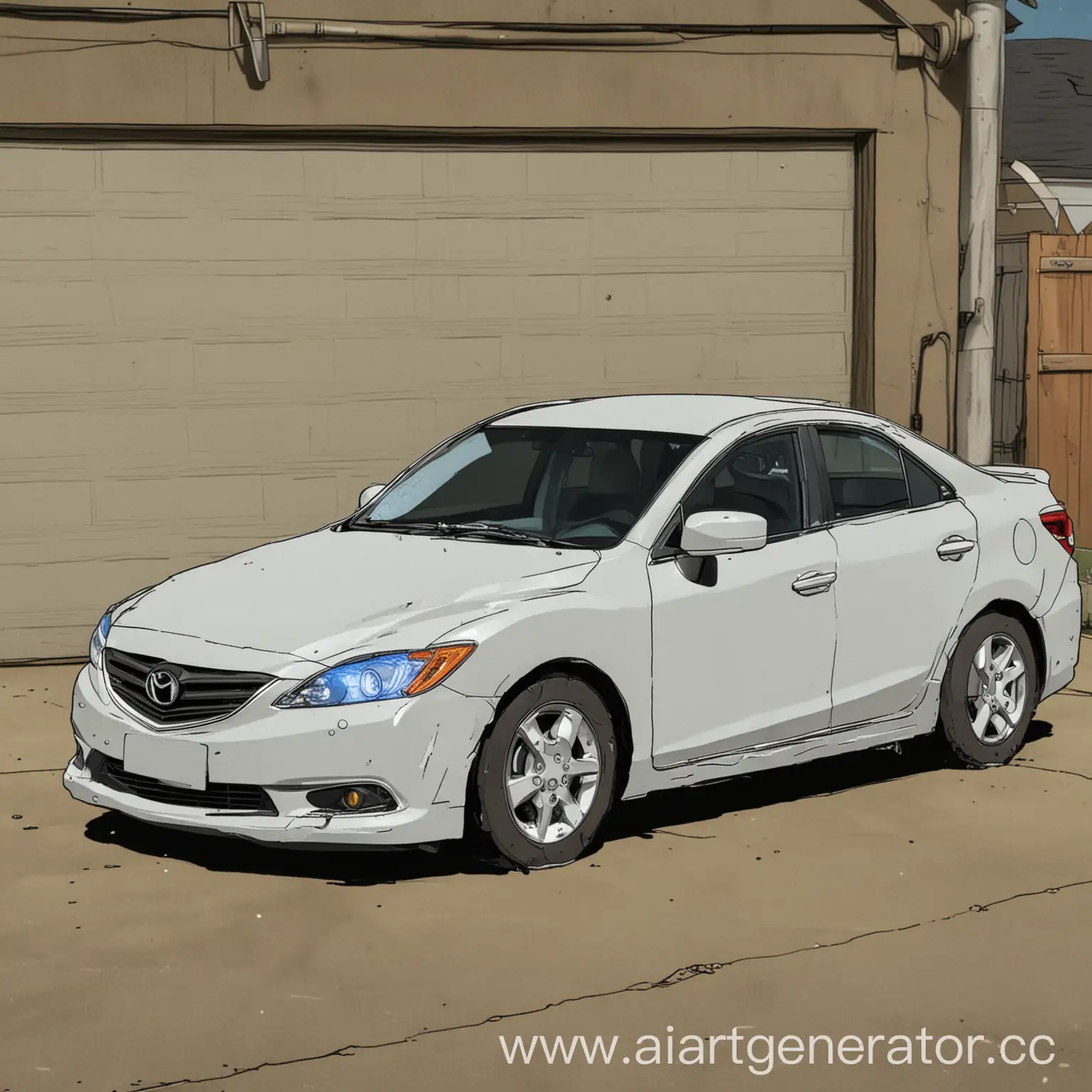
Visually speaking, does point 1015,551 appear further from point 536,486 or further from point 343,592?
point 343,592

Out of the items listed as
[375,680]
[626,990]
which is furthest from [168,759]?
[626,990]

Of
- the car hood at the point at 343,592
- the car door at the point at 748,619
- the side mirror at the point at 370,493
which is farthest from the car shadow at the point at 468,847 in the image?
the side mirror at the point at 370,493

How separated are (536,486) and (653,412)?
54cm

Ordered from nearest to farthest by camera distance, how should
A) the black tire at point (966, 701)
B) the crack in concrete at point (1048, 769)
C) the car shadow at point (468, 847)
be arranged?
the car shadow at point (468, 847) < the black tire at point (966, 701) < the crack in concrete at point (1048, 769)

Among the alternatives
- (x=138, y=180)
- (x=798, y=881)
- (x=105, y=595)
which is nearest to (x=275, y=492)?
(x=105, y=595)

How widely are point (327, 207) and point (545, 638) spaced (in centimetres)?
557

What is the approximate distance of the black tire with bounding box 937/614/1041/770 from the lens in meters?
7.78

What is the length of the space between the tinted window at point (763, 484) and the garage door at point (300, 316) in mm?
4199

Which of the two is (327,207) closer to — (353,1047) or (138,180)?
(138,180)

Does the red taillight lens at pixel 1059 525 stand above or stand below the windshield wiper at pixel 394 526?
below

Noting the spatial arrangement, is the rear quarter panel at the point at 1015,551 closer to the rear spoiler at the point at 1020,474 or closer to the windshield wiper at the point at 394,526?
the rear spoiler at the point at 1020,474

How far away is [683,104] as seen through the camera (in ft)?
37.8

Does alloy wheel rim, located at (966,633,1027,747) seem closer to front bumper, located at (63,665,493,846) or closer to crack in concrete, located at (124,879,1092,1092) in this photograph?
crack in concrete, located at (124,879,1092,1092)

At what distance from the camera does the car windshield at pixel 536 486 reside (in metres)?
6.97
